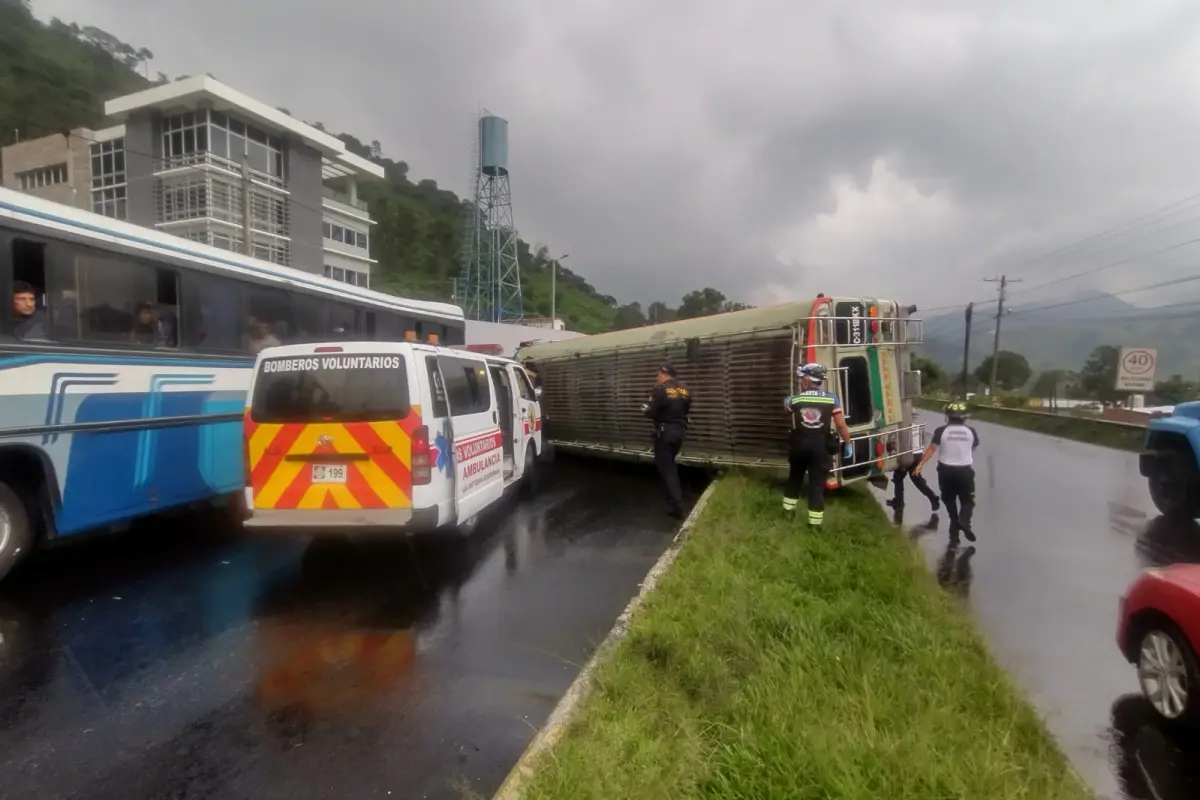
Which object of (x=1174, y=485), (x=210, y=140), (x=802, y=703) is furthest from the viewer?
(x=210, y=140)

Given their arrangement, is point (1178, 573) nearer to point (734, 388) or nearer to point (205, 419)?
point (734, 388)

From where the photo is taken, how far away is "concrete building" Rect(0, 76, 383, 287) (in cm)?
3478

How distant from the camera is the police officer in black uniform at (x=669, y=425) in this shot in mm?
A: 8961

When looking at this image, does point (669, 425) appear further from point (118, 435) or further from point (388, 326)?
point (118, 435)

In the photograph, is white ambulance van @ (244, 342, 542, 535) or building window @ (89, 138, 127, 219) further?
building window @ (89, 138, 127, 219)

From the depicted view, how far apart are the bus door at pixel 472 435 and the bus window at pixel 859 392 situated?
14.6 feet

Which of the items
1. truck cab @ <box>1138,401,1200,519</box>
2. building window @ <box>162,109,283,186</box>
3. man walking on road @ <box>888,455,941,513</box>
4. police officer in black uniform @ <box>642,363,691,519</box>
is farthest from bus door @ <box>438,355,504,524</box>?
building window @ <box>162,109,283,186</box>

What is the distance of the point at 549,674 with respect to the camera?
4473 mm

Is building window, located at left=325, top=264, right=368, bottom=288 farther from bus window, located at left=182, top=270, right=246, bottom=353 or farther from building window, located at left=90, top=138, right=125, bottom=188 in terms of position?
bus window, located at left=182, top=270, right=246, bottom=353

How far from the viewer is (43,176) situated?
40.8m

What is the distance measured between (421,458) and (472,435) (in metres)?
1.20

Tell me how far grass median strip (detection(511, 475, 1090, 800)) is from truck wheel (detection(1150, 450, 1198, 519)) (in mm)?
6105

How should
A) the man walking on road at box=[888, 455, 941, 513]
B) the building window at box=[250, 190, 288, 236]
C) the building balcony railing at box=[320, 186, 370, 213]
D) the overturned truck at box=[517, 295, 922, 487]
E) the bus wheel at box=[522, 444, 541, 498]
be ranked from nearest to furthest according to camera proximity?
the overturned truck at box=[517, 295, 922, 487] → the man walking on road at box=[888, 455, 941, 513] → the bus wheel at box=[522, 444, 541, 498] → the building window at box=[250, 190, 288, 236] → the building balcony railing at box=[320, 186, 370, 213]

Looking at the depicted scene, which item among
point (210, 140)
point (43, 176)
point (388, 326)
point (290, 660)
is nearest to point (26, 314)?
point (290, 660)
